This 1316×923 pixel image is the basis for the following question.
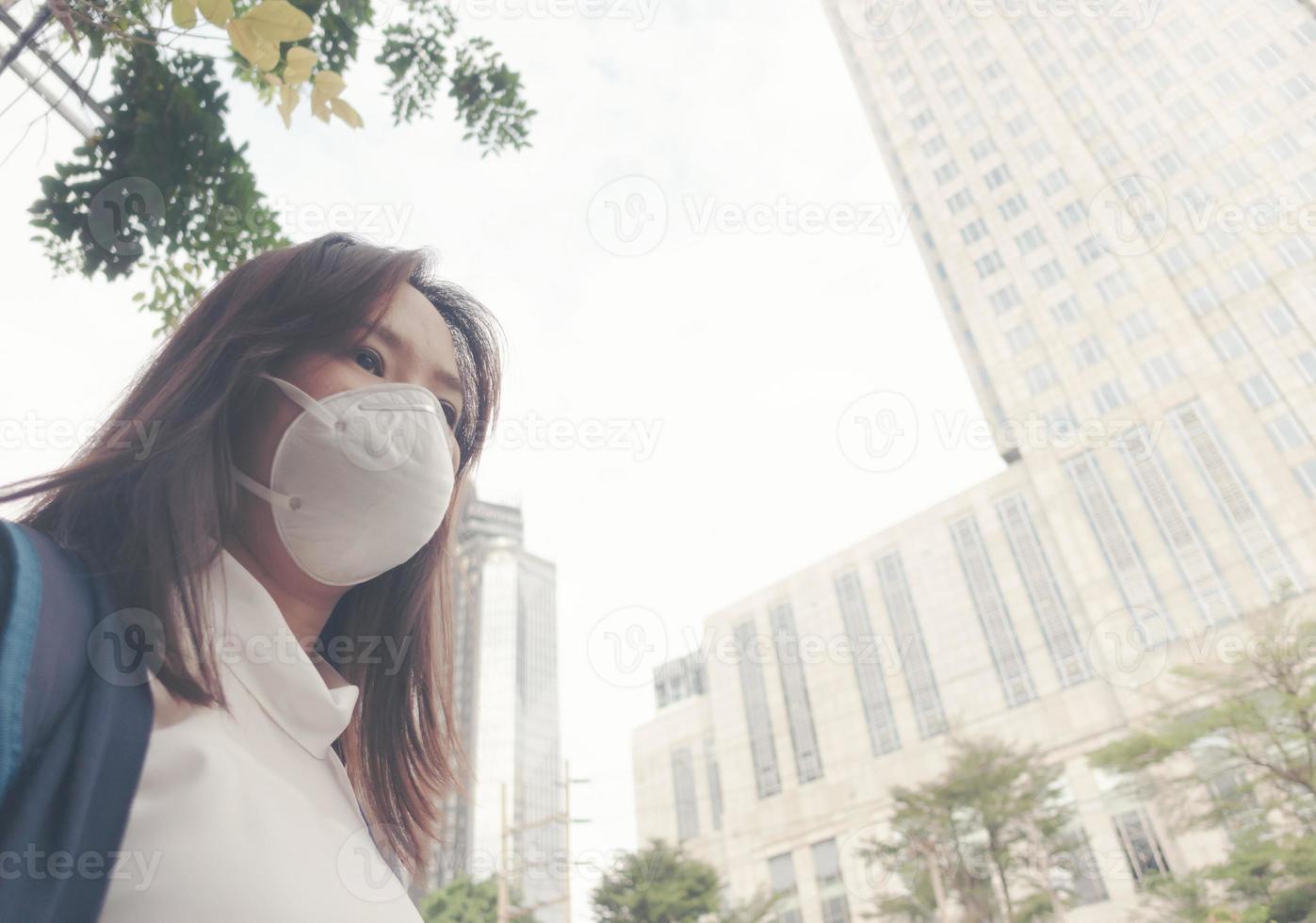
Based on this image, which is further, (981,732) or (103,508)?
(981,732)

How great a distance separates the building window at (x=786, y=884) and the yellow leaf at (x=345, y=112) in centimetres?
3236

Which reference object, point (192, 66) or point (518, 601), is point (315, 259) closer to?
point (192, 66)

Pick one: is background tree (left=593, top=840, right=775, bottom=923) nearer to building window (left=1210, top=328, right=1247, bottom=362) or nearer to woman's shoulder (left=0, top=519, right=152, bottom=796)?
woman's shoulder (left=0, top=519, right=152, bottom=796)

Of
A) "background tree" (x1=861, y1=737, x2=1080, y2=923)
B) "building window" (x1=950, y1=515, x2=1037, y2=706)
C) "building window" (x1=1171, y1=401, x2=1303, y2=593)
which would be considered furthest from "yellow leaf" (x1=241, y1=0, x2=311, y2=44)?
"building window" (x1=950, y1=515, x2=1037, y2=706)

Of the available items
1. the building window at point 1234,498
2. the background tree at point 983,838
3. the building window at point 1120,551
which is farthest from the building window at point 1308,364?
the background tree at point 983,838

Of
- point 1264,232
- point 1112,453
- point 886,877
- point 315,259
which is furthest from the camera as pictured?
point 1112,453

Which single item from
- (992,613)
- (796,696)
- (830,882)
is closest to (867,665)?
(796,696)

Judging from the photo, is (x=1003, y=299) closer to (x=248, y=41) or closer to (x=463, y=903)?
(x=463, y=903)

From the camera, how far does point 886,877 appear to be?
21234 mm

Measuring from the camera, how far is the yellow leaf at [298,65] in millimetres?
934

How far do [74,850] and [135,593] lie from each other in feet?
0.70

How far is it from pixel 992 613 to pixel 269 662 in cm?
3099

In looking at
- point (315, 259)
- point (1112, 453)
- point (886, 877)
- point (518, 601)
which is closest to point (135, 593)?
point (315, 259)

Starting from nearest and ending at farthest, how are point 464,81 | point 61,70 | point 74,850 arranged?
point 74,850 < point 61,70 < point 464,81
